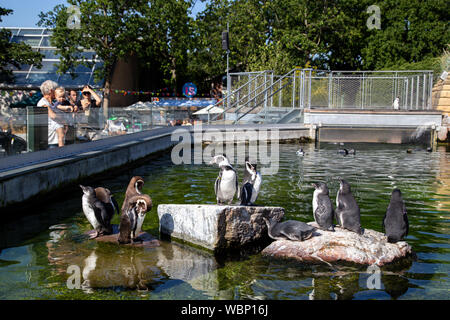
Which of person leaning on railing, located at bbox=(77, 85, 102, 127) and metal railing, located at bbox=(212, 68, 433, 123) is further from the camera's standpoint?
metal railing, located at bbox=(212, 68, 433, 123)

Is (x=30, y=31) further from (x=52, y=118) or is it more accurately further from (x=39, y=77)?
(x=52, y=118)

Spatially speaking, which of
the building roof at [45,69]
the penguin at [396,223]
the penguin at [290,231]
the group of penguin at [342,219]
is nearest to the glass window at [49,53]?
the building roof at [45,69]

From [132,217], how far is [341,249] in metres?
2.88

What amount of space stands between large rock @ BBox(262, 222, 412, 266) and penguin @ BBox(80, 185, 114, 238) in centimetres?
243

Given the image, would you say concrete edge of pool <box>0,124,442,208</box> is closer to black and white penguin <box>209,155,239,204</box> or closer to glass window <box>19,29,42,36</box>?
black and white penguin <box>209,155,239,204</box>

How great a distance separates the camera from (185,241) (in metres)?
7.28

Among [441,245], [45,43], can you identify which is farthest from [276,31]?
[441,245]

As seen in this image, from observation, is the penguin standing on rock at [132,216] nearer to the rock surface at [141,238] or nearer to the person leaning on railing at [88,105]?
the rock surface at [141,238]

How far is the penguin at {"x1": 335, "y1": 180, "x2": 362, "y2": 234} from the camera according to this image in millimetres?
6914

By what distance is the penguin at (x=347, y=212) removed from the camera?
691 centimetres

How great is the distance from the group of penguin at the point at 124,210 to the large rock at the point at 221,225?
1.86ft

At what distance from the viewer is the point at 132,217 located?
7008mm

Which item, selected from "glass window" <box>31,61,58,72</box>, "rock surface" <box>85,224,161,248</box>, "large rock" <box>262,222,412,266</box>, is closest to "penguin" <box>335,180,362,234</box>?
"large rock" <box>262,222,412,266</box>
